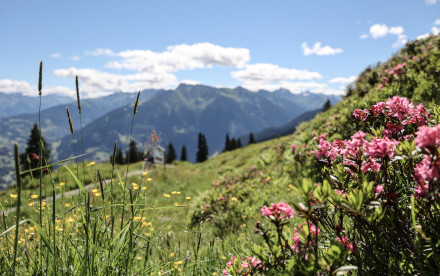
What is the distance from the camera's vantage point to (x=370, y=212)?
1.70 meters

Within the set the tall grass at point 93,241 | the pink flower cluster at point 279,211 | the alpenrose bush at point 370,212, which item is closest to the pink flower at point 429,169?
the alpenrose bush at point 370,212

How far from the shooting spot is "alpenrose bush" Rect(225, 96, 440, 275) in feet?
4.84

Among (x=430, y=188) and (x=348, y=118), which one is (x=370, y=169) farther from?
(x=348, y=118)

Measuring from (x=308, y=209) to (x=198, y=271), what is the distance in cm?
247

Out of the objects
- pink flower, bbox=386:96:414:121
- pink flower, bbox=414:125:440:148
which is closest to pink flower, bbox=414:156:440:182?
pink flower, bbox=414:125:440:148

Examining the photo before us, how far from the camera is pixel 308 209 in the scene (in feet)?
4.78

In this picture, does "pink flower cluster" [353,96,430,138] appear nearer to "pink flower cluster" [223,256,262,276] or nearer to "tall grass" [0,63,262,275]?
"pink flower cluster" [223,256,262,276]

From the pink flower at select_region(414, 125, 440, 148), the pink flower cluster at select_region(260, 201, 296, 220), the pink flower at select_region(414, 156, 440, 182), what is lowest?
the pink flower cluster at select_region(260, 201, 296, 220)

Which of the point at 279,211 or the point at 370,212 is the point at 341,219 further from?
the point at 279,211

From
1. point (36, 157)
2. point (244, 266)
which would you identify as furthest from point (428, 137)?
point (36, 157)

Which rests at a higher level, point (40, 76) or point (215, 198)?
point (40, 76)

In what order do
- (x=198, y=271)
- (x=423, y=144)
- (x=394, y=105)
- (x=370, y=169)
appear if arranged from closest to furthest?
1. (x=423, y=144)
2. (x=370, y=169)
3. (x=394, y=105)
4. (x=198, y=271)

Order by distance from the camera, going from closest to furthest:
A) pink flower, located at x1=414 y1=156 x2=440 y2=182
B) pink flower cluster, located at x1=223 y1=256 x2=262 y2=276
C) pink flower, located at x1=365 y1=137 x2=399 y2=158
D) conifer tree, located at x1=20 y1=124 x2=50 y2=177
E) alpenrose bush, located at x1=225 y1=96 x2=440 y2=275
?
1. pink flower, located at x1=414 y1=156 x2=440 y2=182
2. alpenrose bush, located at x1=225 y1=96 x2=440 y2=275
3. pink flower, located at x1=365 y1=137 x2=399 y2=158
4. pink flower cluster, located at x1=223 y1=256 x2=262 y2=276
5. conifer tree, located at x1=20 y1=124 x2=50 y2=177

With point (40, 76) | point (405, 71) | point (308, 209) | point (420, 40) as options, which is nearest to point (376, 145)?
point (308, 209)
